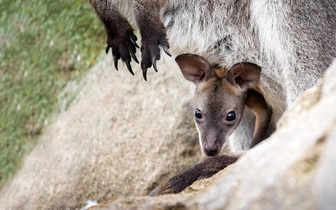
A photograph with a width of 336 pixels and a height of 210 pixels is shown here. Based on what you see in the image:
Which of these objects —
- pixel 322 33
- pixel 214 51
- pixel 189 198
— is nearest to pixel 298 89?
pixel 322 33

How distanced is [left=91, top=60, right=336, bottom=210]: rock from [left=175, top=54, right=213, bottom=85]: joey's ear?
2.05 metres

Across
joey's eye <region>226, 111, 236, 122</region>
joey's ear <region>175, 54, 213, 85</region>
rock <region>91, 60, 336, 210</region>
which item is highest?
rock <region>91, 60, 336, 210</region>

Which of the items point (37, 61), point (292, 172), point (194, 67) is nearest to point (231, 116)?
point (194, 67)

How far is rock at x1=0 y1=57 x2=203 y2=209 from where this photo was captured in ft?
19.1

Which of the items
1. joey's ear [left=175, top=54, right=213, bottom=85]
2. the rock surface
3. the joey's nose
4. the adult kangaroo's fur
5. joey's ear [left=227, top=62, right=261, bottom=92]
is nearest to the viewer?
the adult kangaroo's fur

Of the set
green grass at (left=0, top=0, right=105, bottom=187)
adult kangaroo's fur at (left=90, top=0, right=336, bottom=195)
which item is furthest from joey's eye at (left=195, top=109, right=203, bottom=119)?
green grass at (left=0, top=0, right=105, bottom=187)

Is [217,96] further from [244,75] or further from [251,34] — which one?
[251,34]

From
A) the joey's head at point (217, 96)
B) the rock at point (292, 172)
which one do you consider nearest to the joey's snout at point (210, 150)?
the joey's head at point (217, 96)

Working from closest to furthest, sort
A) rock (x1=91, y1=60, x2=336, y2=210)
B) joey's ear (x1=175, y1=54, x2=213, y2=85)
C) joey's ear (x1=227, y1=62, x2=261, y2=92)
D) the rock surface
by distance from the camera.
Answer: rock (x1=91, y1=60, x2=336, y2=210) < joey's ear (x1=227, y1=62, x2=261, y2=92) < joey's ear (x1=175, y1=54, x2=213, y2=85) < the rock surface

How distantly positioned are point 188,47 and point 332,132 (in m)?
2.65

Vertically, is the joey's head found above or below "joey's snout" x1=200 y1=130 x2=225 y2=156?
above

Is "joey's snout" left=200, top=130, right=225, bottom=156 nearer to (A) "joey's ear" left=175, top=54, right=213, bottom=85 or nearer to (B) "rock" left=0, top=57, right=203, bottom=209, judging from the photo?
(A) "joey's ear" left=175, top=54, right=213, bottom=85

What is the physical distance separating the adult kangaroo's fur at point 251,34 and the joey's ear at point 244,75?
2.4 inches

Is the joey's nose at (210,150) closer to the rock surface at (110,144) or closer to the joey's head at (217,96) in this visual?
the joey's head at (217,96)
